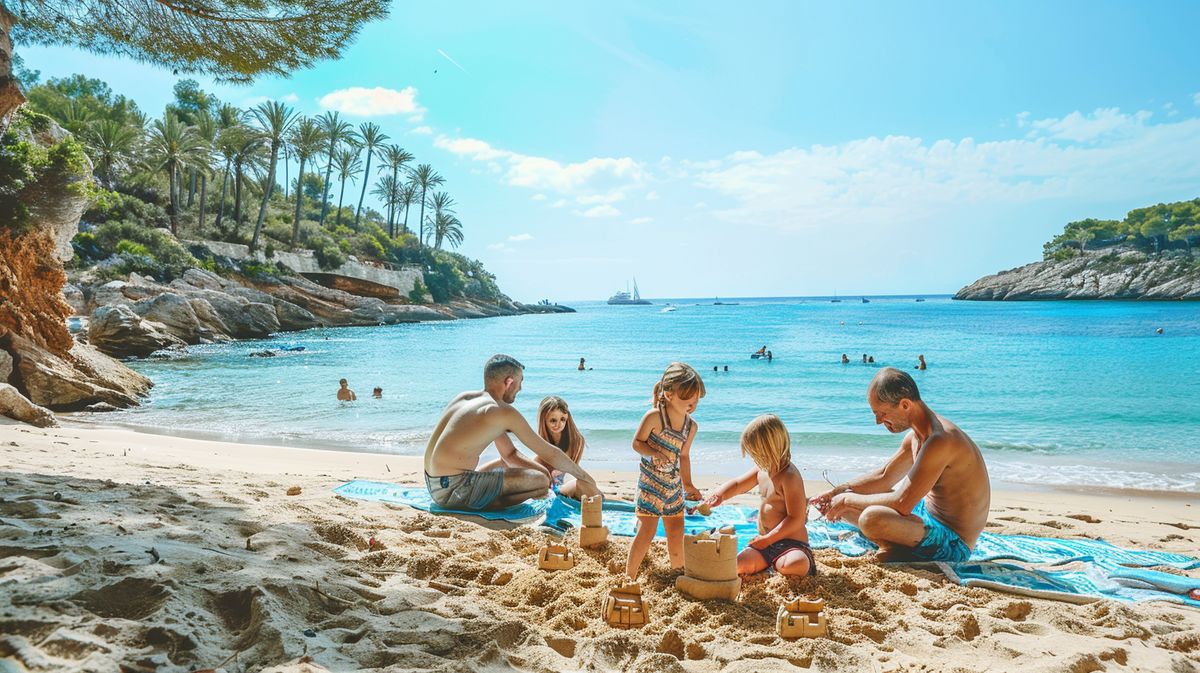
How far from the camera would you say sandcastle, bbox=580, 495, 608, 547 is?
14.7ft

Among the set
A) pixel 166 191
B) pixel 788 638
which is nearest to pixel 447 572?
pixel 788 638

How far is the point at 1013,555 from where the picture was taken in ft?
14.8

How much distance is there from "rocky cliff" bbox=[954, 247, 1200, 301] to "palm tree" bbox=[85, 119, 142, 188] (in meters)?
93.6

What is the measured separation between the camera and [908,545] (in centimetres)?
426

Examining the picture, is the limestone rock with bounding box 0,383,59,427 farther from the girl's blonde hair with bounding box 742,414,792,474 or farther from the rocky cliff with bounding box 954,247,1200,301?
the rocky cliff with bounding box 954,247,1200,301

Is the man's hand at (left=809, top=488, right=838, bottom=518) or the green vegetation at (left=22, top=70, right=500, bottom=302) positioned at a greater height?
the green vegetation at (left=22, top=70, right=500, bottom=302)

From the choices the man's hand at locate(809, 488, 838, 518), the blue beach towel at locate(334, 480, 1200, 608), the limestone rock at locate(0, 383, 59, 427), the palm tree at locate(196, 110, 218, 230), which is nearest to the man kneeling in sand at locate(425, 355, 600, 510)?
the blue beach towel at locate(334, 480, 1200, 608)

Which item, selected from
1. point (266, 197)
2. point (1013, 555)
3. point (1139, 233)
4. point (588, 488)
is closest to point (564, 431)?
point (588, 488)

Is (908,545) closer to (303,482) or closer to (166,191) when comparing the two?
(303,482)

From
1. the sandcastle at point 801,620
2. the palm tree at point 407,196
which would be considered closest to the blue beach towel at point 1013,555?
the sandcastle at point 801,620

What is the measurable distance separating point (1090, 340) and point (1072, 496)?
105ft

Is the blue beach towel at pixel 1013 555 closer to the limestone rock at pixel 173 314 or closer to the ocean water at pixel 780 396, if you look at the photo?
the ocean water at pixel 780 396

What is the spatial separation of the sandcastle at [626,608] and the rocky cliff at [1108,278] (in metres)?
88.9

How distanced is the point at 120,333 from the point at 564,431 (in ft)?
70.8
